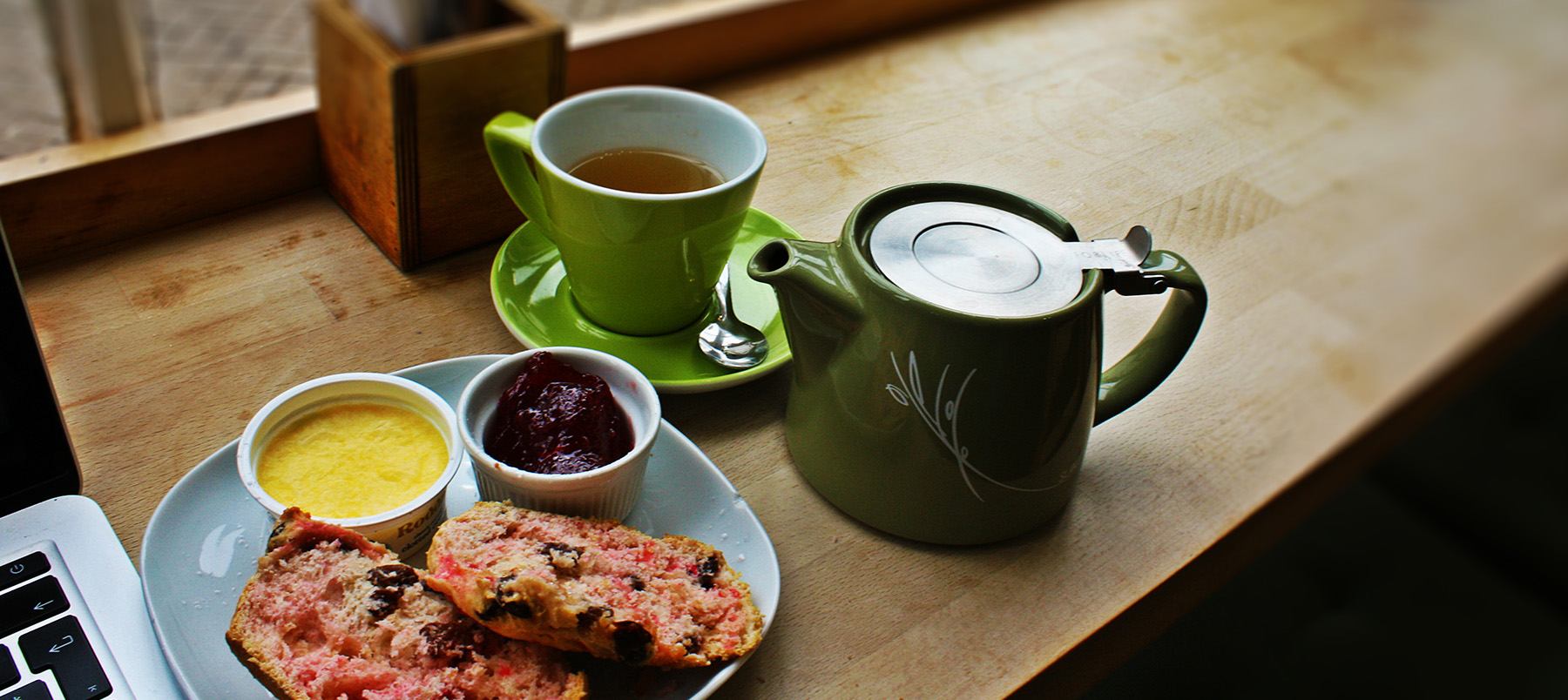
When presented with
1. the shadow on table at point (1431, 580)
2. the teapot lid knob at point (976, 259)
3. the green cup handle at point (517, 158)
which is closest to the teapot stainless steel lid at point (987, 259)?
the teapot lid knob at point (976, 259)

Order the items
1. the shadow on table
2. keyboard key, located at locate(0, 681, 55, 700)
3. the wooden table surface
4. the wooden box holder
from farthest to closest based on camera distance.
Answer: the shadow on table
the wooden box holder
the wooden table surface
keyboard key, located at locate(0, 681, 55, 700)

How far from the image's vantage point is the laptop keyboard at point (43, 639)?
484mm

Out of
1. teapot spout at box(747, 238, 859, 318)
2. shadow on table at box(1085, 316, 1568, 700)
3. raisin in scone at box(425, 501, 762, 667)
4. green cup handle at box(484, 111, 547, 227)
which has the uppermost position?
teapot spout at box(747, 238, 859, 318)

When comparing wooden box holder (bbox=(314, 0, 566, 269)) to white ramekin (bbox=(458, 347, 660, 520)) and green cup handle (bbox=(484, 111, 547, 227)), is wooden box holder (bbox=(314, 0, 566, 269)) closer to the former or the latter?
green cup handle (bbox=(484, 111, 547, 227))

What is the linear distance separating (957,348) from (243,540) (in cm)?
41

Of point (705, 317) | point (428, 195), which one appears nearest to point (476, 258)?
point (428, 195)

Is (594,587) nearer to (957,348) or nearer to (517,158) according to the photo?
(957,348)

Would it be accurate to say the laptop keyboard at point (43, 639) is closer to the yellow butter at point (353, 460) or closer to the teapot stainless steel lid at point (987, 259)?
the yellow butter at point (353, 460)

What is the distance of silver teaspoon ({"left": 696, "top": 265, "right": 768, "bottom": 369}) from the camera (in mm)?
720

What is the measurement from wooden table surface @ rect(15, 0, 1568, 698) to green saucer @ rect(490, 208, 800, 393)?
1.0 inches

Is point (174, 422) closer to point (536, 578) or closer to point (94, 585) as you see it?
point (94, 585)

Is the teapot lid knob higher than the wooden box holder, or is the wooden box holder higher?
the teapot lid knob

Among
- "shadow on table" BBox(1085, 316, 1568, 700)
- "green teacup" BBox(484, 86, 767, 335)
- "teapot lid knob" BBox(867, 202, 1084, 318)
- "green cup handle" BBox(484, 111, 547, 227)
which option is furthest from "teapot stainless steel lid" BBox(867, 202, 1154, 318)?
"shadow on table" BBox(1085, 316, 1568, 700)

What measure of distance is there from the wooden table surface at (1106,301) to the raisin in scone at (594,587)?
0.04 m
